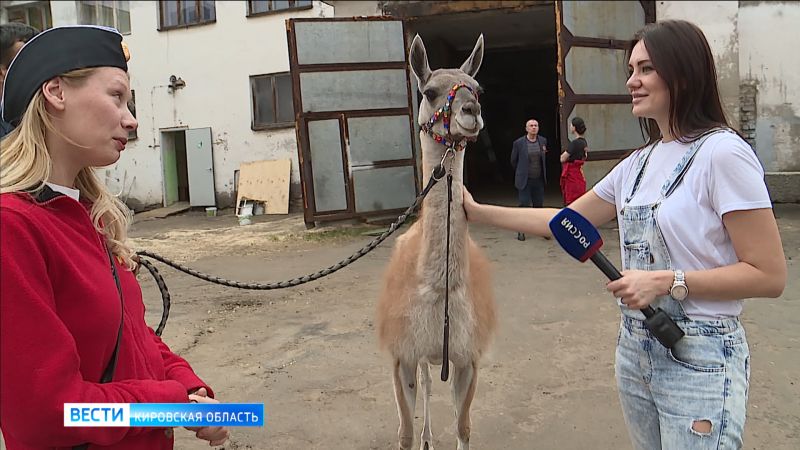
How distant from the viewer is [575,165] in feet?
26.8

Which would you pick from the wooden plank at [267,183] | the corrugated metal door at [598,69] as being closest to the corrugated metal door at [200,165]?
the wooden plank at [267,183]

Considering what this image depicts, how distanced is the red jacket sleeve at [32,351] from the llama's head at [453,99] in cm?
189

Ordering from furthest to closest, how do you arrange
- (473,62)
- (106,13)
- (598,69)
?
(106,13) → (598,69) → (473,62)

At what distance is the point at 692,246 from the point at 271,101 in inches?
564

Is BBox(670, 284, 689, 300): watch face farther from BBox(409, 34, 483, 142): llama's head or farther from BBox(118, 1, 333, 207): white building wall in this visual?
BBox(118, 1, 333, 207): white building wall

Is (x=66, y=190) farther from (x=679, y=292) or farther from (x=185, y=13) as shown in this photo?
(x=185, y=13)

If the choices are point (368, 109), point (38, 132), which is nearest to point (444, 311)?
point (38, 132)

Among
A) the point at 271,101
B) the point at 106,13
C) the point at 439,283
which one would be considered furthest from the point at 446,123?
the point at 106,13

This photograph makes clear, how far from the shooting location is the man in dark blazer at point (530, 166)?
859 cm

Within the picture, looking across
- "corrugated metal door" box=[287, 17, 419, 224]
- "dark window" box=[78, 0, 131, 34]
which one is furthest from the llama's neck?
"dark window" box=[78, 0, 131, 34]

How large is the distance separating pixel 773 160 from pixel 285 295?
8.29 meters

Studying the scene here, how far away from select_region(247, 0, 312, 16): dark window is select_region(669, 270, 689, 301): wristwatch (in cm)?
1392

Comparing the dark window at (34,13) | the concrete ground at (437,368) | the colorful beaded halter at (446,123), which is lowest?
the concrete ground at (437,368)

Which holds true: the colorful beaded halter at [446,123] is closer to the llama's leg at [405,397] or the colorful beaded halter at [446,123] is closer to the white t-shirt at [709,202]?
the llama's leg at [405,397]
